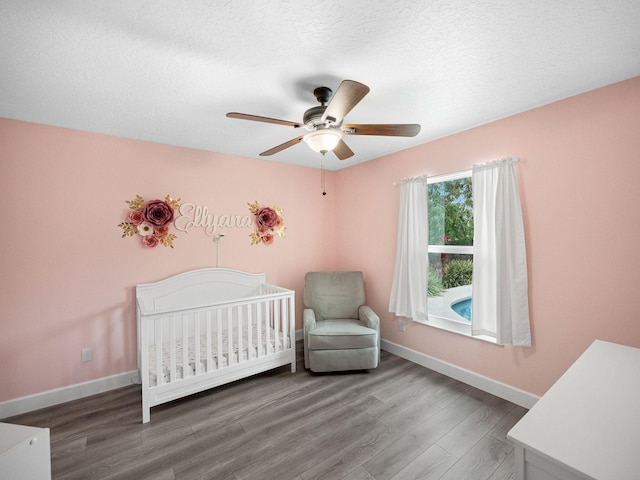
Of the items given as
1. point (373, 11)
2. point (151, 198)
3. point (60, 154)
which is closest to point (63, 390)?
point (151, 198)

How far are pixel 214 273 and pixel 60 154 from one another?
1.69m

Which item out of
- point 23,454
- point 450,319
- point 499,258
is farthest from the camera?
point 450,319

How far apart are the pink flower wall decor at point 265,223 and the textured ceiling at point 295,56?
133 cm

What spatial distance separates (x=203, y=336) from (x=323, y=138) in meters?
2.38

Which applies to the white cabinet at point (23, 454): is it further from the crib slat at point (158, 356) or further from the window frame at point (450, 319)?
the window frame at point (450, 319)

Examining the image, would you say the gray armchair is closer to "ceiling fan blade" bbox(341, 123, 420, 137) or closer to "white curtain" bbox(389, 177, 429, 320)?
"white curtain" bbox(389, 177, 429, 320)

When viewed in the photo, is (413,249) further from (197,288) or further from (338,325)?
(197,288)

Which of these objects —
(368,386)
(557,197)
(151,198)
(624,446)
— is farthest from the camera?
(151,198)

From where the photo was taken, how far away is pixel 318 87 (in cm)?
179

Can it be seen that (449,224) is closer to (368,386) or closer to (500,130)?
(500,130)

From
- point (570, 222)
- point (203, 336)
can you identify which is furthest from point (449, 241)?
point (203, 336)

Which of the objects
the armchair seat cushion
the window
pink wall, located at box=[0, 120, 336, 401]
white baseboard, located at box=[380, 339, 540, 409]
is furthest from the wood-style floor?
the window

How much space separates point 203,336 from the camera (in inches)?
114

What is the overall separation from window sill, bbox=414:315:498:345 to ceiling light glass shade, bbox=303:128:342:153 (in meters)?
2.12
